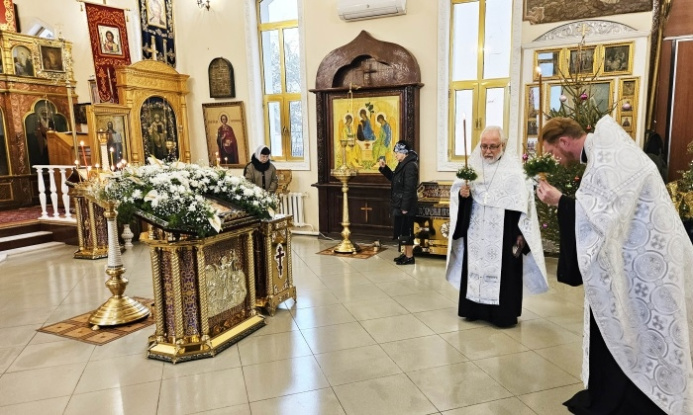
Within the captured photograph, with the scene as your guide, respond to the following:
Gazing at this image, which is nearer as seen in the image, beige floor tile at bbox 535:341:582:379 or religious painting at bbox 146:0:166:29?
beige floor tile at bbox 535:341:582:379

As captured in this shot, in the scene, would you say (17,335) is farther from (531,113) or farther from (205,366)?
(531,113)

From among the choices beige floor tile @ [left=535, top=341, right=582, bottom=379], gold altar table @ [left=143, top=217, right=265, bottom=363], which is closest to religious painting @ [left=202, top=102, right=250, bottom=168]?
gold altar table @ [left=143, top=217, right=265, bottom=363]

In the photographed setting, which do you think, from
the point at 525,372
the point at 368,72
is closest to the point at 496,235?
the point at 525,372

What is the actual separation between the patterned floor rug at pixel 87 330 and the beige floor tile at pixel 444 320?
8.46 ft

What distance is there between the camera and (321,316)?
4574 mm

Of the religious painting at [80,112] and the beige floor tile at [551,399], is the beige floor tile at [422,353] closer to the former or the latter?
the beige floor tile at [551,399]

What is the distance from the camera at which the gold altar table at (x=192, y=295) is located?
3.64 m

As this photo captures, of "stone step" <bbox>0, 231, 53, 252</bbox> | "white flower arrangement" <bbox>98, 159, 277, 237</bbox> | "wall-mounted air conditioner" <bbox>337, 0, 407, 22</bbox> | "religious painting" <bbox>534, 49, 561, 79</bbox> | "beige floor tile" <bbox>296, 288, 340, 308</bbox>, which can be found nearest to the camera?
"white flower arrangement" <bbox>98, 159, 277, 237</bbox>

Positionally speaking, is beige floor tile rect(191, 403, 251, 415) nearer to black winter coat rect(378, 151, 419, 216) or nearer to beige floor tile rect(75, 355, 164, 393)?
beige floor tile rect(75, 355, 164, 393)

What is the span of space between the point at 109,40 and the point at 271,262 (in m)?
5.89

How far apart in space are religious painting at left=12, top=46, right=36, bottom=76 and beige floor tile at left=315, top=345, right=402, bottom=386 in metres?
10.7

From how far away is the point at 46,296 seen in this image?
5477 millimetres

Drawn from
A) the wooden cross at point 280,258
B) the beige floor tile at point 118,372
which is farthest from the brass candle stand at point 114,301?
the wooden cross at point 280,258

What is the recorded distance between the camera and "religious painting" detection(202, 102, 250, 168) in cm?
923
